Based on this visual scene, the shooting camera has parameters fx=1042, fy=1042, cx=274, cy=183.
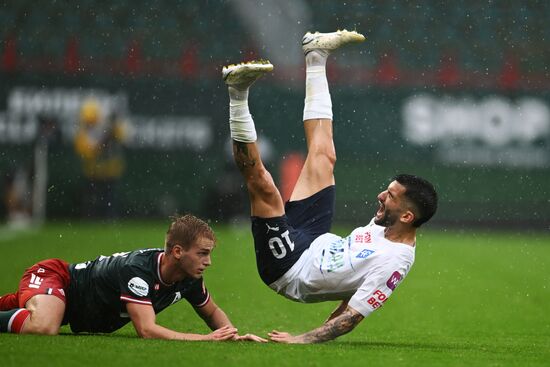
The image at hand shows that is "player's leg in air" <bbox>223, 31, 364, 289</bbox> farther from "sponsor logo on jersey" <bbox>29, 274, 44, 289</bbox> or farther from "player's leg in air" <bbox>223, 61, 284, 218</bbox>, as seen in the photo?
"sponsor logo on jersey" <bbox>29, 274, 44, 289</bbox>

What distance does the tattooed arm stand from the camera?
618cm

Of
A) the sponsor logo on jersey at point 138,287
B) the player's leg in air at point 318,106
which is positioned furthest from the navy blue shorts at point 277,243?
the sponsor logo on jersey at point 138,287

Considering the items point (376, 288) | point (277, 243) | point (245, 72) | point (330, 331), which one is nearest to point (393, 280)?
point (376, 288)

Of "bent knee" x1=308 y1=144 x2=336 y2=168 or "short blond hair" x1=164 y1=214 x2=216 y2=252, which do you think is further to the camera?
"bent knee" x1=308 y1=144 x2=336 y2=168

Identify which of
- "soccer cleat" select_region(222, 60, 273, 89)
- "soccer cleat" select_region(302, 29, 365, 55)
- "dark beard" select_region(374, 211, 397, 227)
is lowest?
"dark beard" select_region(374, 211, 397, 227)

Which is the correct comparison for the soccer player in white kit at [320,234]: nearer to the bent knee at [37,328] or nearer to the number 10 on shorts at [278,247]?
the number 10 on shorts at [278,247]

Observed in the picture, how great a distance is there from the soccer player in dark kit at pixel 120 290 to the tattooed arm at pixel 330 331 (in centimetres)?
14

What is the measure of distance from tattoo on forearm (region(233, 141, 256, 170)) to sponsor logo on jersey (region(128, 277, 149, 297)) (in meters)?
1.11

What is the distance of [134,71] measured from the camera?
20750 millimetres

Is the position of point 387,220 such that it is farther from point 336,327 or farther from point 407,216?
point 336,327

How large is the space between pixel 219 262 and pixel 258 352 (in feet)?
25.9

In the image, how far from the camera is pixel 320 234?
7188mm

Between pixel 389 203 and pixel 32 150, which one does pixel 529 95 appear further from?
pixel 389 203

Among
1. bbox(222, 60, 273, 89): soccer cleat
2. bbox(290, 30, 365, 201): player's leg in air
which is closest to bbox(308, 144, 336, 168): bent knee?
bbox(290, 30, 365, 201): player's leg in air
